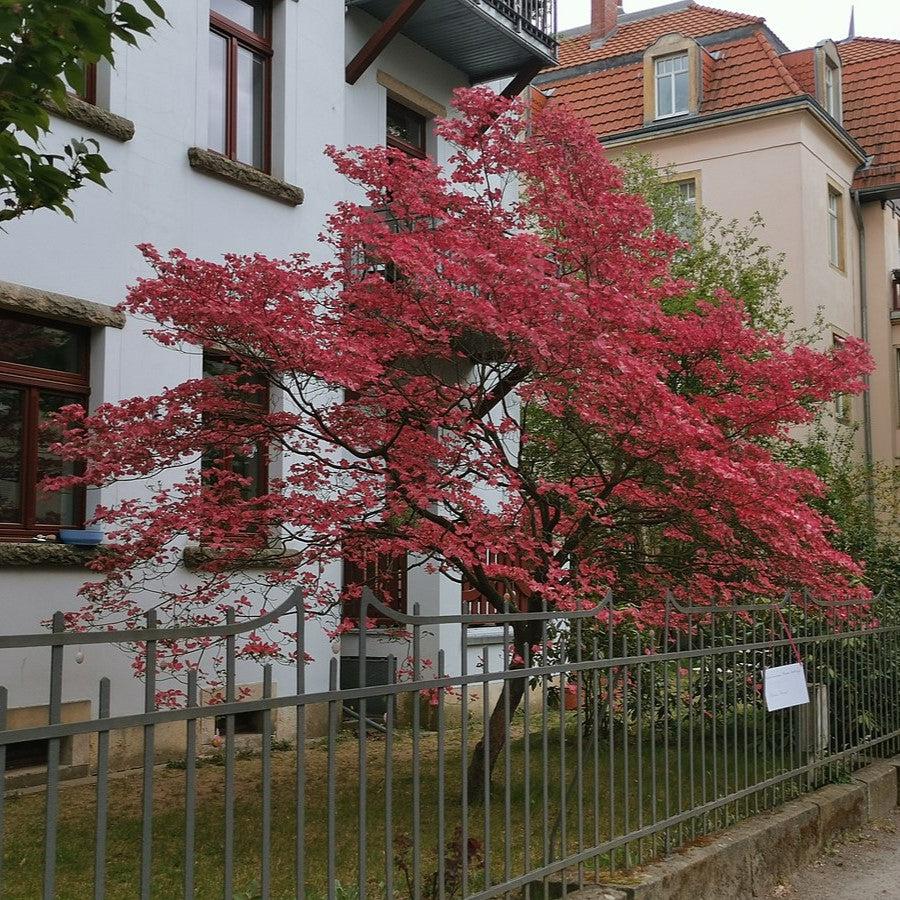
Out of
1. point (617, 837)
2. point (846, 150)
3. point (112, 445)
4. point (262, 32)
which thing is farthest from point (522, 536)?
point (846, 150)

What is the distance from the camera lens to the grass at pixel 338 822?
5922 millimetres

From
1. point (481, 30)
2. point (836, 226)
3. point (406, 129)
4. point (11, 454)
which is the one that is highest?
point (836, 226)

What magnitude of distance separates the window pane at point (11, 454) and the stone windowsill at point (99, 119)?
2.19m

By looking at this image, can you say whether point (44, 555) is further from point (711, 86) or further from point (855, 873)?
point (711, 86)

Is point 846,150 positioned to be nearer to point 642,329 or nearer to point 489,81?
point 489,81

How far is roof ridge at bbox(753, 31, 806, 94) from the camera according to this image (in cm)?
2473

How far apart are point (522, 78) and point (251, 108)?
448cm

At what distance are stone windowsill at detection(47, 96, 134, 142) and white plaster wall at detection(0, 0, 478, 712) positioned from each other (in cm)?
8

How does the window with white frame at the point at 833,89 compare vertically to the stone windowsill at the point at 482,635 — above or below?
above

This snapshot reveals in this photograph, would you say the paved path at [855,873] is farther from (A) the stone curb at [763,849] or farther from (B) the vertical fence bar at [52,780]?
(B) the vertical fence bar at [52,780]

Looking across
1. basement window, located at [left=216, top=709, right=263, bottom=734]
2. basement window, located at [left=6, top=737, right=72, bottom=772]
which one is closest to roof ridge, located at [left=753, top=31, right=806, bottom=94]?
basement window, located at [left=216, top=709, right=263, bottom=734]

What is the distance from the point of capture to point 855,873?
7.51 meters

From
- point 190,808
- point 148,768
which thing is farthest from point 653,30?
point 148,768

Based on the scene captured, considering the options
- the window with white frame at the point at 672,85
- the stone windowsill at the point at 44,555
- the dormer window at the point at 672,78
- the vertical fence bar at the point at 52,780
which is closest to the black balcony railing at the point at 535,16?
the stone windowsill at the point at 44,555
